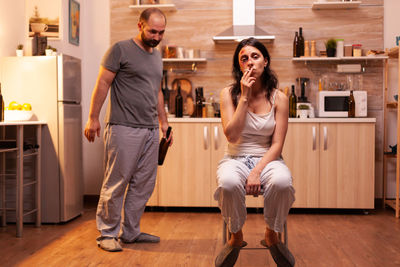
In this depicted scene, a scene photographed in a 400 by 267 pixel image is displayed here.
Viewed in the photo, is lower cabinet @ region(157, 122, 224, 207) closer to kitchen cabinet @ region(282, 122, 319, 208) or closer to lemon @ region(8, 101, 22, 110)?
kitchen cabinet @ region(282, 122, 319, 208)

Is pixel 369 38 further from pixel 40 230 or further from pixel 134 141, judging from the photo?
pixel 40 230

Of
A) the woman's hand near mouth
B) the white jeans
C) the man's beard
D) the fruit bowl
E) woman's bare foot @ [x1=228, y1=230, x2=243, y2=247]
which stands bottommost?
woman's bare foot @ [x1=228, y1=230, x2=243, y2=247]

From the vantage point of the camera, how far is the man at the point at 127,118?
2.99 m

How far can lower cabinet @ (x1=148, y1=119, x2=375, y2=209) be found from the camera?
433 cm

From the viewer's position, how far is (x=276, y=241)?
7.91ft

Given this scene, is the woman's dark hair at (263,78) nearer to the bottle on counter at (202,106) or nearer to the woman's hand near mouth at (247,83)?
the woman's hand near mouth at (247,83)

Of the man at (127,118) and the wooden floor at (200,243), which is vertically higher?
the man at (127,118)

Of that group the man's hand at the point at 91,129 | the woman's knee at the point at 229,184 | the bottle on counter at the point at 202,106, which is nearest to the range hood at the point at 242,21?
the bottle on counter at the point at 202,106

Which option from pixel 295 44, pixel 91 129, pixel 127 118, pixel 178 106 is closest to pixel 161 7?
pixel 178 106

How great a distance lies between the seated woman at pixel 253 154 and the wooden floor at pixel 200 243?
0.51m

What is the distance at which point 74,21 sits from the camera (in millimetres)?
Result: 4688

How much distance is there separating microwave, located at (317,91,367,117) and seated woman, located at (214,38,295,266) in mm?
2037

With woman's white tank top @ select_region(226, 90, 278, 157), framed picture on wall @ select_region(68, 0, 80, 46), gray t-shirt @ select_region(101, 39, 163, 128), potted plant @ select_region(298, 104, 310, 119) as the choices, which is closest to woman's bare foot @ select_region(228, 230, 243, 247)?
woman's white tank top @ select_region(226, 90, 278, 157)

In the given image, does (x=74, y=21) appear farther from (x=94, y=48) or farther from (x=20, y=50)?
(x=20, y=50)
